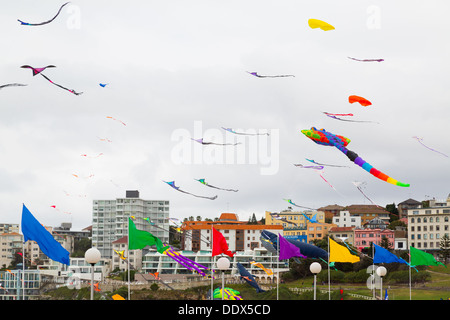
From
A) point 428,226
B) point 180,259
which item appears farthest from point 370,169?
point 428,226

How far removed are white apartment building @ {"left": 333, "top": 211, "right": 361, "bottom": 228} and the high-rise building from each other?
95.5 ft

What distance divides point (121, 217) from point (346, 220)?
1508 inches

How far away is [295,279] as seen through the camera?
66.8 meters

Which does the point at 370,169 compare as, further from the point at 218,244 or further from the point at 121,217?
the point at 121,217

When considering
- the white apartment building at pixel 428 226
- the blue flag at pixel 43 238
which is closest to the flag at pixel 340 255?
the blue flag at pixel 43 238

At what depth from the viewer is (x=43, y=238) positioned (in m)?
14.8

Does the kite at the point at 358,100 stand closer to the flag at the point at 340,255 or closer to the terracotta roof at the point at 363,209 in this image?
the flag at the point at 340,255

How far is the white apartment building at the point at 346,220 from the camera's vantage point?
344 ft

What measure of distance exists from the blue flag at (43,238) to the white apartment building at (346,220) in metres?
93.2

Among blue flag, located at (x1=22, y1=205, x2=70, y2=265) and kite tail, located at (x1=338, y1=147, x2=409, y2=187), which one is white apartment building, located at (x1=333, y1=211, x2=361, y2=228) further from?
blue flag, located at (x1=22, y1=205, x2=70, y2=265)

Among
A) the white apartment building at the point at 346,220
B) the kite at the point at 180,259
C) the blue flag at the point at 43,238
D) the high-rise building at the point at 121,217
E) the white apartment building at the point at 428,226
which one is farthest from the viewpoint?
the white apartment building at the point at 346,220

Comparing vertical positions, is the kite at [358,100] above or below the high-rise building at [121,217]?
above
